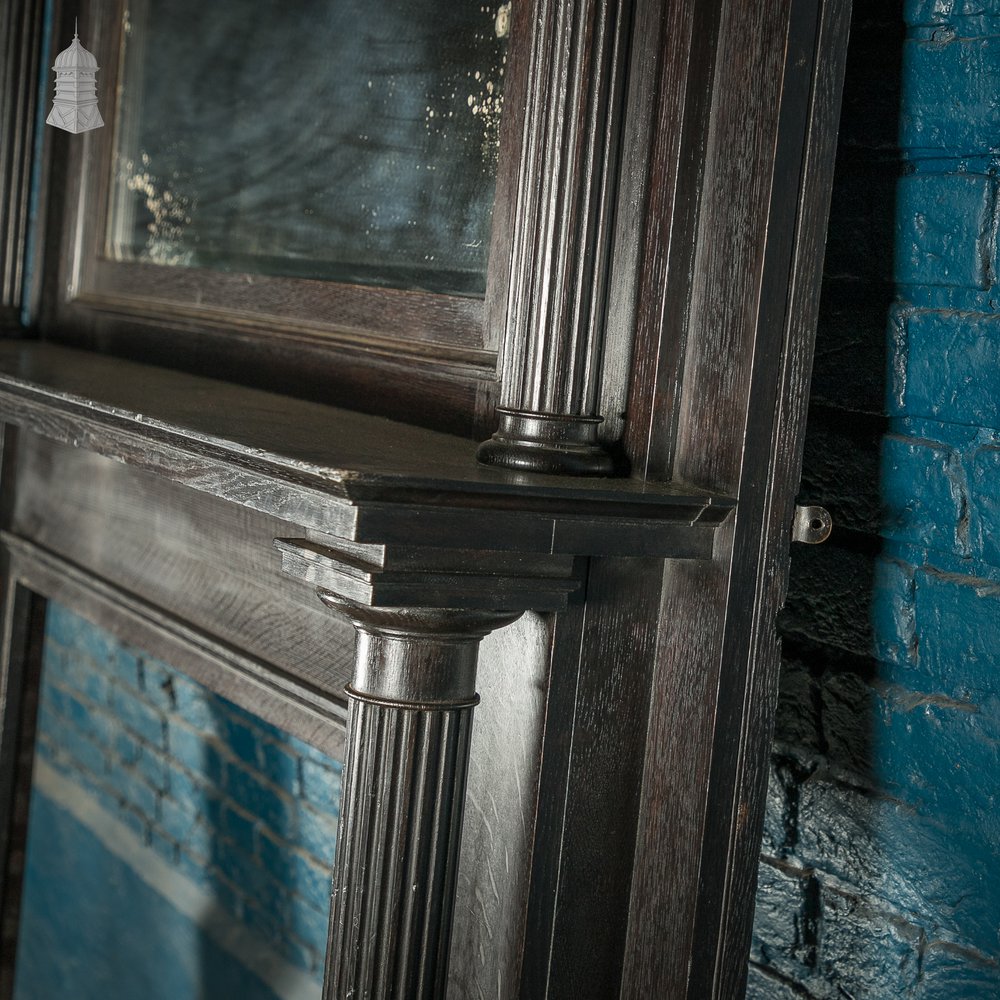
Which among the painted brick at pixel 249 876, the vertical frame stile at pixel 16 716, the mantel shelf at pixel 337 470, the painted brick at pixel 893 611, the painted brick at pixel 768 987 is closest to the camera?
the mantel shelf at pixel 337 470

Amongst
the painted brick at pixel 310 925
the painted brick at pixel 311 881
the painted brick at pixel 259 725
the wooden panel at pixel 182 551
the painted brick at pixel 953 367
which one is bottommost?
the painted brick at pixel 310 925

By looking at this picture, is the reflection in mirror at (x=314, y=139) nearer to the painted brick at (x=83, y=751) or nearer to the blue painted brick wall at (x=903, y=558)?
the blue painted brick wall at (x=903, y=558)

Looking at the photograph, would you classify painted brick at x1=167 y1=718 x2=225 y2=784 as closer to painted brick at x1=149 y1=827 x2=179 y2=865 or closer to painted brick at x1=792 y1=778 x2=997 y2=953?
painted brick at x1=149 y1=827 x2=179 y2=865

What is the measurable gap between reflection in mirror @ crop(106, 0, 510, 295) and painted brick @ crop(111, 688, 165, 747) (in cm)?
95

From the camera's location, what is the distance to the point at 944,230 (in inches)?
41.3

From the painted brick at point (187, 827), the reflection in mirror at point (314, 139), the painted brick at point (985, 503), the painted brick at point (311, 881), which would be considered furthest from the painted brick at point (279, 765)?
the painted brick at point (985, 503)

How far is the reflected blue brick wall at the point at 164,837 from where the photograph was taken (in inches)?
78.4

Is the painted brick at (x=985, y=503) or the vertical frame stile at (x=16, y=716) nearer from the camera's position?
the painted brick at (x=985, y=503)

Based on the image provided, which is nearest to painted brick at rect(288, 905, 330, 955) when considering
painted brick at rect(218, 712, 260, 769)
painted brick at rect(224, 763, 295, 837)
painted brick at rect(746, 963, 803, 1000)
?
painted brick at rect(224, 763, 295, 837)

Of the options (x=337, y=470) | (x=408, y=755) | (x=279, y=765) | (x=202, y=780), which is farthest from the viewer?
(x=202, y=780)

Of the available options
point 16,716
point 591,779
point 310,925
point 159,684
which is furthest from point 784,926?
point 159,684

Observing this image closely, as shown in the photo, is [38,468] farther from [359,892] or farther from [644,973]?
[644,973]

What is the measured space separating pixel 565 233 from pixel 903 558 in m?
0.42

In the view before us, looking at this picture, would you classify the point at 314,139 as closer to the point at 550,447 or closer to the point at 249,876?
the point at 550,447
